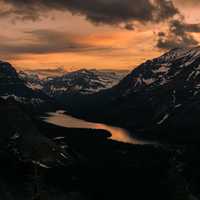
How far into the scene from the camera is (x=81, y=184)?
585 ft

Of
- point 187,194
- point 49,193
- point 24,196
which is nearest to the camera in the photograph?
point 24,196


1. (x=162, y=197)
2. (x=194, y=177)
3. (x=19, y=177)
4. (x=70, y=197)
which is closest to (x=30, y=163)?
(x=19, y=177)

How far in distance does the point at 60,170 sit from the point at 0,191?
1802 inches

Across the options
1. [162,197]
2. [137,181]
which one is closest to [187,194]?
[162,197]

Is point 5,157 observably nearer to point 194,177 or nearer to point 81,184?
point 81,184

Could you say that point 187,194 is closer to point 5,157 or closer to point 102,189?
point 102,189

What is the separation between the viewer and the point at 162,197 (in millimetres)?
164750

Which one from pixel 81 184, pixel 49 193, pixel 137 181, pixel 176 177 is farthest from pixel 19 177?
pixel 176 177

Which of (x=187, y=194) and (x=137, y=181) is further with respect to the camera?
(x=137, y=181)

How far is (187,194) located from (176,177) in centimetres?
2867

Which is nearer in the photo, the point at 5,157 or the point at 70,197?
the point at 70,197

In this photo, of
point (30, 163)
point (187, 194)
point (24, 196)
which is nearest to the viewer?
point (24, 196)

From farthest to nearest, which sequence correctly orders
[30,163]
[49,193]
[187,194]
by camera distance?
[30,163]
[187,194]
[49,193]

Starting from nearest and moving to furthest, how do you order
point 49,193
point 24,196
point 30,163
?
1. point 24,196
2. point 49,193
3. point 30,163
